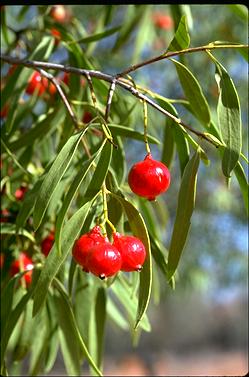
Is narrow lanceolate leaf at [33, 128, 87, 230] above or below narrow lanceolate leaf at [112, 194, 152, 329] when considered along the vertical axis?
above

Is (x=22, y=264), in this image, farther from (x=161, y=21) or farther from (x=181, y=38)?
(x=161, y=21)

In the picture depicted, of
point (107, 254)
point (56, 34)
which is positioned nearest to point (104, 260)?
point (107, 254)

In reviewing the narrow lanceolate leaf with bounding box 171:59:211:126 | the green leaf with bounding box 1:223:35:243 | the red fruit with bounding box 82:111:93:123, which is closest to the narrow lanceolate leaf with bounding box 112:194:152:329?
the narrow lanceolate leaf with bounding box 171:59:211:126

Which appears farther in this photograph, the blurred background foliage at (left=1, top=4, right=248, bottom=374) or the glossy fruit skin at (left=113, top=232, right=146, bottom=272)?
the blurred background foliage at (left=1, top=4, right=248, bottom=374)

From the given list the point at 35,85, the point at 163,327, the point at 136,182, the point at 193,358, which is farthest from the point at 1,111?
the point at 193,358

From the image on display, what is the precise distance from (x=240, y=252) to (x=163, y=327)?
345 centimetres

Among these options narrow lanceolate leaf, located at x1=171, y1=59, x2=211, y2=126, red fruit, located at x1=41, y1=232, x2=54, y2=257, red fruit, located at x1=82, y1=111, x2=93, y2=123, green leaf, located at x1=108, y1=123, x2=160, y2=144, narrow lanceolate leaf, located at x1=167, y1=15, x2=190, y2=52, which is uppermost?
narrow lanceolate leaf, located at x1=167, y1=15, x2=190, y2=52

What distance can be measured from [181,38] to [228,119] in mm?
123

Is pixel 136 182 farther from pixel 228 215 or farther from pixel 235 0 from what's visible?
pixel 228 215

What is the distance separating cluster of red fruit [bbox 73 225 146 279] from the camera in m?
0.92

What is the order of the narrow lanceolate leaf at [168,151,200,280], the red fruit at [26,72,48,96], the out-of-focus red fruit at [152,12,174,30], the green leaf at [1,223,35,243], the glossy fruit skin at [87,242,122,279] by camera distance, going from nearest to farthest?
the glossy fruit skin at [87,242,122,279]
the narrow lanceolate leaf at [168,151,200,280]
the green leaf at [1,223,35,243]
the red fruit at [26,72,48,96]
the out-of-focus red fruit at [152,12,174,30]

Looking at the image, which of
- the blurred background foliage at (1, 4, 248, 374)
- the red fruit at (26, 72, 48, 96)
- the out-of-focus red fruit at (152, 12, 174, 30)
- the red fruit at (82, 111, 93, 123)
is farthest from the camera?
the out-of-focus red fruit at (152, 12, 174, 30)

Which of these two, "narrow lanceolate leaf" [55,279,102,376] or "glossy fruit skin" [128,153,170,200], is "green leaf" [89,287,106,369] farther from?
"glossy fruit skin" [128,153,170,200]

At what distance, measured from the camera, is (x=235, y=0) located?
4.27 feet
